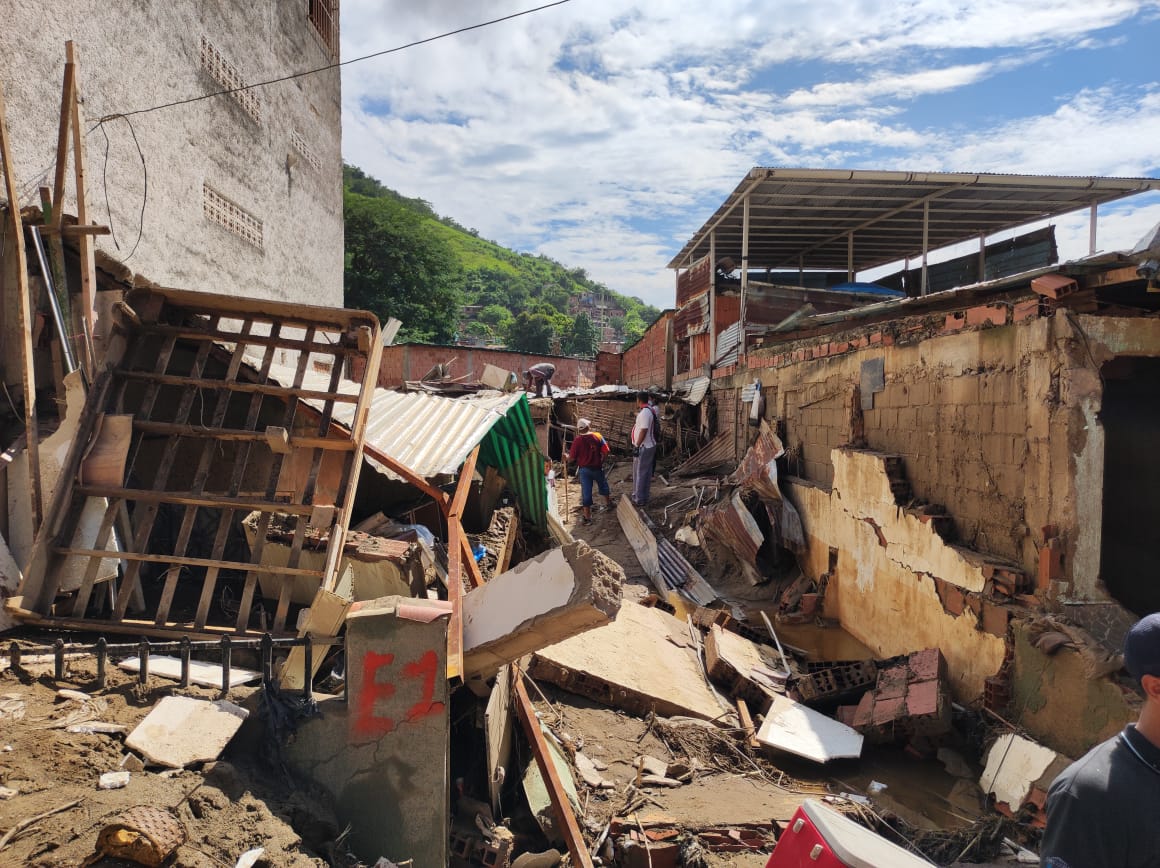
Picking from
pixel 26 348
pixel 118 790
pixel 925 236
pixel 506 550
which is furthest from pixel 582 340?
pixel 118 790

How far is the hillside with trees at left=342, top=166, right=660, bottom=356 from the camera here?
33.1m

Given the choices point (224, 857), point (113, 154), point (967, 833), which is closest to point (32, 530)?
point (224, 857)

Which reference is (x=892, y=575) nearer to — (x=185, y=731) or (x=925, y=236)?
(x=185, y=731)

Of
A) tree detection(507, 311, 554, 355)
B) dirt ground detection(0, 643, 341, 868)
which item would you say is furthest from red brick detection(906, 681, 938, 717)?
tree detection(507, 311, 554, 355)

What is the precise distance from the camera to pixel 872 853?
165 centimetres

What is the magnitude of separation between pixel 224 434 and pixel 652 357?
1838cm

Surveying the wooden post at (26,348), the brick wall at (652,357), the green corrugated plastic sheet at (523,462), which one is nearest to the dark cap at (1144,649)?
the wooden post at (26,348)

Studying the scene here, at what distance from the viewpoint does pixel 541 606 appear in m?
3.11

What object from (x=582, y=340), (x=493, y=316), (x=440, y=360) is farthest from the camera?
(x=493, y=316)

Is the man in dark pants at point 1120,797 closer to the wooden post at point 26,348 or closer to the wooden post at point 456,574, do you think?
the wooden post at point 456,574

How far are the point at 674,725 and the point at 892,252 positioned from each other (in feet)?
50.1

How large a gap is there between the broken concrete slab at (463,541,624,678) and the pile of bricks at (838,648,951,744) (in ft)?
9.67

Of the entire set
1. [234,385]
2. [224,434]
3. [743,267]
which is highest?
[743,267]

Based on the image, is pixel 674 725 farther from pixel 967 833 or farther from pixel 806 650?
pixel 806 650
